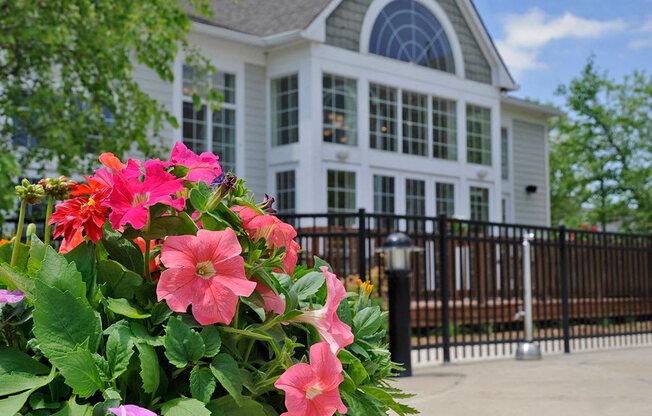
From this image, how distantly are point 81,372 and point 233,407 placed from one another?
23 cm

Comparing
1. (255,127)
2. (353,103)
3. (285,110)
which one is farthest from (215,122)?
Result: (353,103)

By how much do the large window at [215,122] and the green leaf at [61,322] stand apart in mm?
13975

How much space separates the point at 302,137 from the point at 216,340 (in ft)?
44.9

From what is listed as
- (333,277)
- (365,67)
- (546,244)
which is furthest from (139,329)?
(365,67)

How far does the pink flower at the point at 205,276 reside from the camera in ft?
3.50

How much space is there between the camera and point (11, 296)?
44.0 inches

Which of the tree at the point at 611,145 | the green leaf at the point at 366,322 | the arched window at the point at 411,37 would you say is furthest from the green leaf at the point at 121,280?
the tree at the point at 611,145

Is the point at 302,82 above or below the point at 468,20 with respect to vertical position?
below

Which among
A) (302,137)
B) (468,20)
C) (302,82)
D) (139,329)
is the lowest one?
(139,329)

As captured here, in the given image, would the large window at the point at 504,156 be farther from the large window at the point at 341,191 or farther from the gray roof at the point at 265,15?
the gray roof at the point at 265,15

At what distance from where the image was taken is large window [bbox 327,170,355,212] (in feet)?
49.6

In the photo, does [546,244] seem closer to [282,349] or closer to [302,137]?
[302,137]

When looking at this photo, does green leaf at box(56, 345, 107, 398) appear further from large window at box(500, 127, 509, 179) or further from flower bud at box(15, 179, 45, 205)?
large window at box(500, 127, 509, 179)

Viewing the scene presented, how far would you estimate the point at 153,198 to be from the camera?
3.66ft
